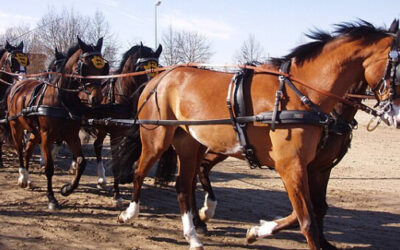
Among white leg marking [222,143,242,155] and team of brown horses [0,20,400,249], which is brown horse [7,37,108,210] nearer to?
team of brown horses [0,20,400,249]

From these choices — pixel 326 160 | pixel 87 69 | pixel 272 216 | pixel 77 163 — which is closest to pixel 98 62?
pixel 87 69

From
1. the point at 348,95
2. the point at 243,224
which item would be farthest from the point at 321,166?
the point at 243,224

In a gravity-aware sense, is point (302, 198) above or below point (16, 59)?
below

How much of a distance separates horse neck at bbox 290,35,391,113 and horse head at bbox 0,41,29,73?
753cm

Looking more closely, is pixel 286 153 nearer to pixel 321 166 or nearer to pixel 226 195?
pixel 321 166

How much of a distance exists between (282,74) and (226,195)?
13.5 ft

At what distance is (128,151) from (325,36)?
3.51 meters

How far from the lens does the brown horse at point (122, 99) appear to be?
274 inches

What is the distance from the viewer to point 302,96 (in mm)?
3992

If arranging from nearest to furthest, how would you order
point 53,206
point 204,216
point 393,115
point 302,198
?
1. point 393,115
2. point 302,198
3. point 204,216
4. point 53,206

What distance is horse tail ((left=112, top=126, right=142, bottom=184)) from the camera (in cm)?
656

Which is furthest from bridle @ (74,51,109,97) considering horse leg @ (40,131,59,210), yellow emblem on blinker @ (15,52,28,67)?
yellow emblem on blinker @ (15,52,28,67)

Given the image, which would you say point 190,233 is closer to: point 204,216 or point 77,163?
point 204,216

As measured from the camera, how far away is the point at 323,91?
157 inches
